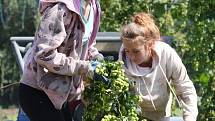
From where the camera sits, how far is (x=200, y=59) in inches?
246

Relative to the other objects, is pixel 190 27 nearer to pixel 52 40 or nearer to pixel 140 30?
pixel 140 30

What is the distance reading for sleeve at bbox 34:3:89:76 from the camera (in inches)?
136

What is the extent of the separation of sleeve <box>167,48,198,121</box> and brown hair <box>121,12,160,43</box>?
0.18 metres

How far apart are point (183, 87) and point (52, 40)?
3.29 ft

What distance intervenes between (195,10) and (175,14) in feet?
2.21

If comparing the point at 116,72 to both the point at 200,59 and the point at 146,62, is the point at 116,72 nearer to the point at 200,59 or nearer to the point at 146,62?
the point at 146,62

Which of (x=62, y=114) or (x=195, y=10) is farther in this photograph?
(x=195, y=10)

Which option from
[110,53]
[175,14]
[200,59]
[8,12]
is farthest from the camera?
[8,12]

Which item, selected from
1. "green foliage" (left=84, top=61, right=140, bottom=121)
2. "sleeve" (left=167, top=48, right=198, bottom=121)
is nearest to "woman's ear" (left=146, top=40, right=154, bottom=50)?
"sleeve" (left=167, top=48, right=198, bottom=121)

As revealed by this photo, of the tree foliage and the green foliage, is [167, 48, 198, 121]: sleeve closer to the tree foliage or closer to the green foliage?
the green foliage

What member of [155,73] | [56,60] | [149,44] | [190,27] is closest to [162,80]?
[155,73]

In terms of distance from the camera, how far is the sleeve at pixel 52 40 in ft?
11.3

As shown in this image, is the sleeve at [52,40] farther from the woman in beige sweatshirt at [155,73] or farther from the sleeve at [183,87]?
the sleeve at [183,87]

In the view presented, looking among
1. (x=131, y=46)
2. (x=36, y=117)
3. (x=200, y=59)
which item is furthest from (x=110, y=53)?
(x=36, y=117)
